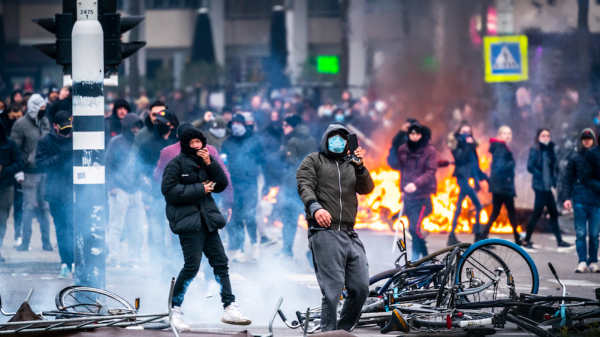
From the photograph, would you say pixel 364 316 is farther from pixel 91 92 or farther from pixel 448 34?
pixel 448 34

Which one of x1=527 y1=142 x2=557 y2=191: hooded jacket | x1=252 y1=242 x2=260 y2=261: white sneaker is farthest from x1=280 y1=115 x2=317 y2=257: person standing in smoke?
x1=527 y1=142 x2=557 y2=191: hooded jacket

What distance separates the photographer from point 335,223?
5688mm

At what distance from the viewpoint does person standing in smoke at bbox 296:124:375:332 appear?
18.3 feet

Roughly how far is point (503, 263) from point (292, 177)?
4630 mm

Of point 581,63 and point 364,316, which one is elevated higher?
point 581,63

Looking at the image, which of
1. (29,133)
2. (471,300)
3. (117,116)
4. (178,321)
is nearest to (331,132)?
(471,300)

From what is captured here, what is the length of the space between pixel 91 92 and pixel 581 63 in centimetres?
1295

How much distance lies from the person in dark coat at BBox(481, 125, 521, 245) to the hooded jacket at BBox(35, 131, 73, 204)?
5765 mm

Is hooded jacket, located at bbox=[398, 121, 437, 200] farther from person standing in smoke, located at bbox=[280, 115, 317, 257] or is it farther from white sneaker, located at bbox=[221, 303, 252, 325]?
white sneaker, located at bbox=[221, 303, 252, 325]

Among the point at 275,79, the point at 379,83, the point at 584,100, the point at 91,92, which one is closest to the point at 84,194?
the point at 91,92

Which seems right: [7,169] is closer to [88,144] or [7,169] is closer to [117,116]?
[117,116]

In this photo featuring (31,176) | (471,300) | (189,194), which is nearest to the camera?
(471,300)

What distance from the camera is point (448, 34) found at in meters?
18.3

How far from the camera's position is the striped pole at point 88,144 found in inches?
264
